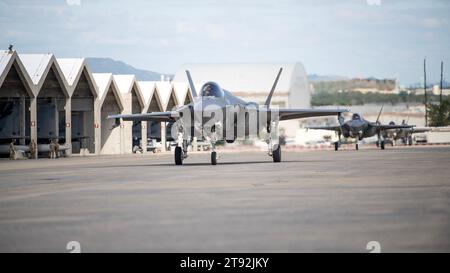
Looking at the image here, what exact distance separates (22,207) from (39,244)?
4.92 meters

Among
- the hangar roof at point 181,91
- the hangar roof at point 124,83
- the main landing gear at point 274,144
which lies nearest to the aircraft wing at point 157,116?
the main landing gear at point 274,144

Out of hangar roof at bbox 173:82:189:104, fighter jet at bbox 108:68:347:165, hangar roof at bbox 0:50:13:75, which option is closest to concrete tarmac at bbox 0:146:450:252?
fighter jet at bbox 108:68:347:165

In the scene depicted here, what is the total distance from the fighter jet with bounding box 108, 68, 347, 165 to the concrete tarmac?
1066 cm

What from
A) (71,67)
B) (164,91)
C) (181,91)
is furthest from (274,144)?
(181,91)

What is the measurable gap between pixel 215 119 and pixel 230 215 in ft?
63.1

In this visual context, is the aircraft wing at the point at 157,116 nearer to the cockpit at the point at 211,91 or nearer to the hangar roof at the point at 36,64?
the cockpit at the point at 211,91

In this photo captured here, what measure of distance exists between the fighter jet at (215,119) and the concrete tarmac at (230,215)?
10657mm

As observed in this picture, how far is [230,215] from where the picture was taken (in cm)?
1224

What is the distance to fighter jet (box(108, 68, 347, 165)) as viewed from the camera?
31203mm

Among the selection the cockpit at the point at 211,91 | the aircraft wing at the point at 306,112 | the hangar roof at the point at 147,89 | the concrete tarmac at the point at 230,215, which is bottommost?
the concrete tarmac at the point at 230,215

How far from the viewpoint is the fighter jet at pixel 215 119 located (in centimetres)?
3120
